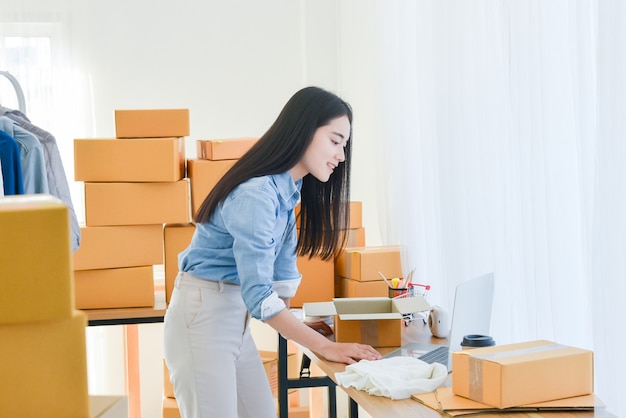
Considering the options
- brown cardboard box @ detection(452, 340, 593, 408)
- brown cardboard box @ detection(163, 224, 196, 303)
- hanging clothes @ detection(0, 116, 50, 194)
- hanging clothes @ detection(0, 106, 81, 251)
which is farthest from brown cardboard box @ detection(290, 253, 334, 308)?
brown cardboard box @ detection(452, 340, 593, 408)

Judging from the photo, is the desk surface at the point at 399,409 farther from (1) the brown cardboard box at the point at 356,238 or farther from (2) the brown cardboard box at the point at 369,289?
(1) the brown cardboard box at the point at 356,238

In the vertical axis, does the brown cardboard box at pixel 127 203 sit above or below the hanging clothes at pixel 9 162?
below

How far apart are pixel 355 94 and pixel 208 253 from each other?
8.48 feet

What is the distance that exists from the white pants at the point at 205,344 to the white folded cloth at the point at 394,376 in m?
0.29

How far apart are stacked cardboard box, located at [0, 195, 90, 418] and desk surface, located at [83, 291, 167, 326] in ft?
6.94

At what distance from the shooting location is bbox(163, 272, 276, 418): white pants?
174 centimetres

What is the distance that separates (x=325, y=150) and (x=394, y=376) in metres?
0.53

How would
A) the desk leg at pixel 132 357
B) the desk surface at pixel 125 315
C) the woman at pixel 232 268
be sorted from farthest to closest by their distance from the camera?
the desk leg at pixel 132 357 → the desk surface at pixel 125 315 → the woman at pixel 232 268

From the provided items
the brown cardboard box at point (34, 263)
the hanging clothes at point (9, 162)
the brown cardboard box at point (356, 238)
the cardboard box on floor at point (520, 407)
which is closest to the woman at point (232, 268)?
the cardboard box on floor at point (520, 407)

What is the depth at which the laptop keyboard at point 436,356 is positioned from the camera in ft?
5.83

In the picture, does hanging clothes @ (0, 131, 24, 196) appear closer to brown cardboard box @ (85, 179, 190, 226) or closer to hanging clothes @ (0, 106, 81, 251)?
hanging clothes @ (0, 106, 81, 251)

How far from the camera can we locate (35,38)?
525 cm

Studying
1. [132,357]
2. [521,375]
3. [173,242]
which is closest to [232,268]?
[521,375]

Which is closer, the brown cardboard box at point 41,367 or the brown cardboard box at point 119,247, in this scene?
the brown cardboard box at point 41,367
